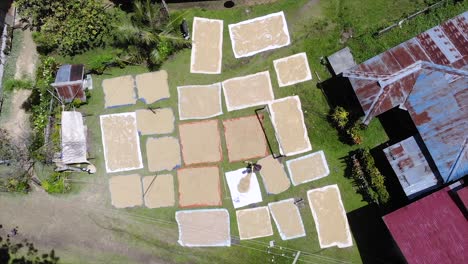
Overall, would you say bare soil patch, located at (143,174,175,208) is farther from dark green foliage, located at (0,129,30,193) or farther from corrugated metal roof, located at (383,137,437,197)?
corrugated metal roof, located at (383,137,437,197)

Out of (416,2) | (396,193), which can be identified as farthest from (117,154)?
(416,2)

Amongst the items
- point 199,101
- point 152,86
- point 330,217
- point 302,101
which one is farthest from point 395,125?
point 152,86

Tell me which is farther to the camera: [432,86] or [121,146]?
[121,146]

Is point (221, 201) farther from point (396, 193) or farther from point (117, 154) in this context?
point (396, 193)

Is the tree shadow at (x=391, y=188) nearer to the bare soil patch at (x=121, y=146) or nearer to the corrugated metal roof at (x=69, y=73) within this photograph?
the bare soil patch at (x=121, y=146)

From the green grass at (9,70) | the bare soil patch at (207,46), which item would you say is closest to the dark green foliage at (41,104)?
the green grass at (9,70)

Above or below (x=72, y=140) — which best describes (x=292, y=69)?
above

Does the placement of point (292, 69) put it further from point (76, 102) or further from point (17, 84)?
point (17, 84)
